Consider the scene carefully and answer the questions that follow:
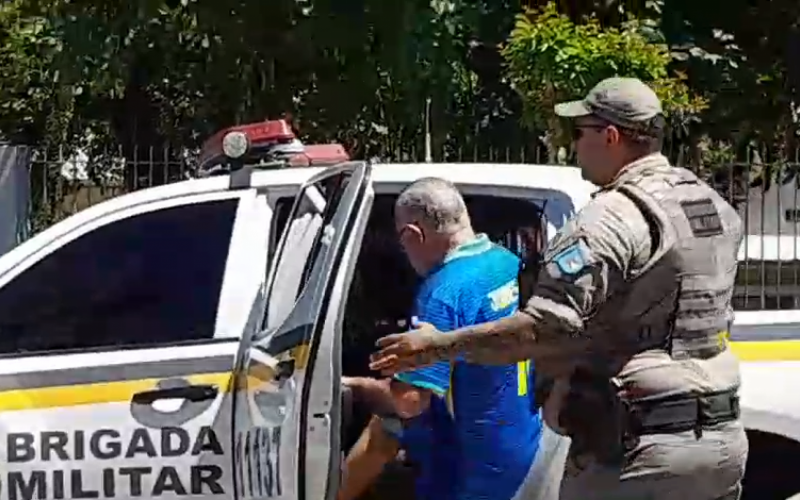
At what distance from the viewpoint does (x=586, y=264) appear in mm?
3045

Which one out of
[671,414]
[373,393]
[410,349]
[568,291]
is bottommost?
[373,393]

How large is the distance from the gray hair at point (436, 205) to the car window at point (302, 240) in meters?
0.23

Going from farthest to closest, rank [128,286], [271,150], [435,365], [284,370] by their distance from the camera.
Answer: [271,150], [128,286], [435,365], [284,370]

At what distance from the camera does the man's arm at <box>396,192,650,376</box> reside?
3.04 metres

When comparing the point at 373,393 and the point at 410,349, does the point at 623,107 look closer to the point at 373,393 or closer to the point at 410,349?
the point at 410,349

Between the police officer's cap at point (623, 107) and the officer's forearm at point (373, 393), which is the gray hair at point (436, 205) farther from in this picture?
the police officer's cap at point (623, 107)

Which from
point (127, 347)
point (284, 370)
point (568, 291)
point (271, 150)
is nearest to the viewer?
point (568, 291)

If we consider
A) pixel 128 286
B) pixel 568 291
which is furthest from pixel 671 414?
pixel 128 286

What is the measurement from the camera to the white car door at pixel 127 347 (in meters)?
3.75

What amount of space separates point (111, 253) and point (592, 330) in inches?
63.7

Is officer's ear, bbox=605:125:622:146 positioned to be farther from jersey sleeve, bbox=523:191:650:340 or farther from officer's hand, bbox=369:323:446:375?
officer's hand, bbox=369:323:446:375

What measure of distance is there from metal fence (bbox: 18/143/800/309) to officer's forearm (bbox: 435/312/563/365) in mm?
5101

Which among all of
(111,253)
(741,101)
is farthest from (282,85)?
(111,253)

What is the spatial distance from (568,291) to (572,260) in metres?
0.07
